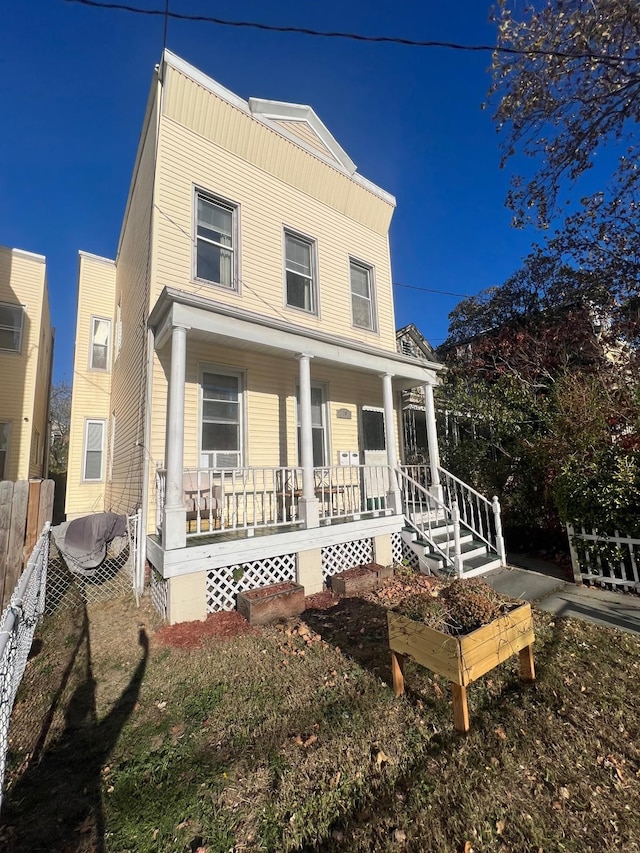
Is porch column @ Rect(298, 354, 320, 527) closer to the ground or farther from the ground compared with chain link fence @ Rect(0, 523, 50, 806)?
farther from the ground

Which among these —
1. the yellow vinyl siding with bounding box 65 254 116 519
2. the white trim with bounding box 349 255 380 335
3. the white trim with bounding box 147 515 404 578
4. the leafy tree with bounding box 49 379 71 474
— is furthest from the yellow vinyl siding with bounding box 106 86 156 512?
the leafy tree with bounding box 49 379 71 474

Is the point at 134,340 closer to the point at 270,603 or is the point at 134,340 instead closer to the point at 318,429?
the point at 318,429

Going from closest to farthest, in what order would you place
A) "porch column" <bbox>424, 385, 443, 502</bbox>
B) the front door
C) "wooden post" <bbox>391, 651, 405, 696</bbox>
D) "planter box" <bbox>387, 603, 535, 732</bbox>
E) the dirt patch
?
"planter box" <bbox>387, 603, 535, 732</bbox> < "wooden post" <bbox>391, 651, 405, 696</bbox> < the dirt patch < "porch column" <bbox>424, 385, 443, 502</bbox> < the front door

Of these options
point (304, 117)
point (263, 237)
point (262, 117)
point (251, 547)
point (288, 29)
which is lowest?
point (251, 547)

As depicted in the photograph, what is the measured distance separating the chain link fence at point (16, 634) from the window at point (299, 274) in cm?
638

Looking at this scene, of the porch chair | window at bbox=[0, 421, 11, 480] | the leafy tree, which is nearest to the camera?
the porch chair

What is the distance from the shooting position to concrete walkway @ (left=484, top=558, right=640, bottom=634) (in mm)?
4781

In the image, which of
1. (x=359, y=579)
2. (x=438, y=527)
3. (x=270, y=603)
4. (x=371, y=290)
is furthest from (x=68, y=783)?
(x=371, y=290)

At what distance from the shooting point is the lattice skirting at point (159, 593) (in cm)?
486

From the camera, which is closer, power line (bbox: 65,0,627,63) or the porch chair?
power line (bbox: 65,0,627,63)

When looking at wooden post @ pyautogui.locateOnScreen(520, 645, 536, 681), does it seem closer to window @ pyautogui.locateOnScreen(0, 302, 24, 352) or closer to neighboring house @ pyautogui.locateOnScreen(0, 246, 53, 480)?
neighboring house @ pyautogui.locateOnScreen(0, 246, 53, 480)

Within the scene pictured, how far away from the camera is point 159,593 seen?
5113 mm

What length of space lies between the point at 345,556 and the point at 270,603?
1910 millimetres

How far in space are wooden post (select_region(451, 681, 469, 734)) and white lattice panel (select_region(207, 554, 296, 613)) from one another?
10.5ft
